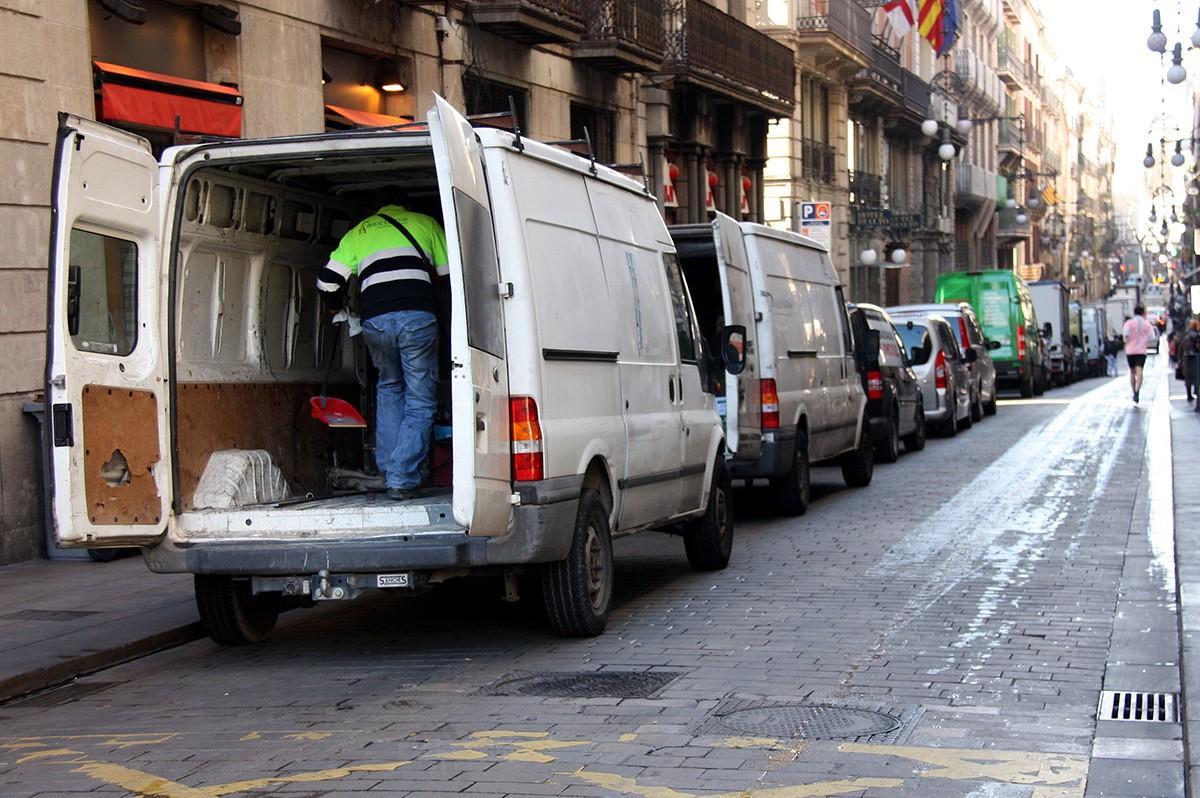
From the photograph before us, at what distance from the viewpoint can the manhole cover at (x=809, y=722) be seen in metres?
6.52

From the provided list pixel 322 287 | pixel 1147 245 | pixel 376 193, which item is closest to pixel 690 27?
pixel 376 193

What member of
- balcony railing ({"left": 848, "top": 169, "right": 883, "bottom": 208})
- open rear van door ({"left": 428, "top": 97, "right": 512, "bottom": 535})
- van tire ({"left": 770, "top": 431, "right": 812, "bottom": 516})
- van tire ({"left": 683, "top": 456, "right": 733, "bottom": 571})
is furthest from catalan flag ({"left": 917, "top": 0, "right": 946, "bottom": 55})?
open rear van door ({"left": 428, "top": 97, "right": 512, "bottom": 535})

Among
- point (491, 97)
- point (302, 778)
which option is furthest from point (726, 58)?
point (302, 778)

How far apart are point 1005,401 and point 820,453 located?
955 inches

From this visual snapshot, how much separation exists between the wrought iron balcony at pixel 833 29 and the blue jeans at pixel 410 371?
29.9 metres

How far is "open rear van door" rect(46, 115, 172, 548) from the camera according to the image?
7.59 m

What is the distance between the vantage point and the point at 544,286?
27.1 feet

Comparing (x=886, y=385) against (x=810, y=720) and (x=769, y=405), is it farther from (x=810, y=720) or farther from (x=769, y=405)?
(x=810, y=720)

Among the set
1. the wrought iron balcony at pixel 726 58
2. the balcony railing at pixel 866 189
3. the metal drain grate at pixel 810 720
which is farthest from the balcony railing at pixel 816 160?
the metal drain grate at pixel 810 720

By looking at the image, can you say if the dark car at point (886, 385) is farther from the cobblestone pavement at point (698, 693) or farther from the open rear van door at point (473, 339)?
the open rear van door at point (473, 339)

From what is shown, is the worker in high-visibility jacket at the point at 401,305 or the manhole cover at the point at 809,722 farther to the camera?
the worker in high-visibility jacket at the point at 401,305

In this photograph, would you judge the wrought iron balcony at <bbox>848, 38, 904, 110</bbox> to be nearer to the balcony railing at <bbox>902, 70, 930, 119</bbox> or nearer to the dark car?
the balcony railing at <bbox>902, 70, 930, 119</bbox>

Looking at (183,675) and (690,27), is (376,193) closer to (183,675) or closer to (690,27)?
(183,675)

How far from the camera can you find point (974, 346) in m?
28.2
